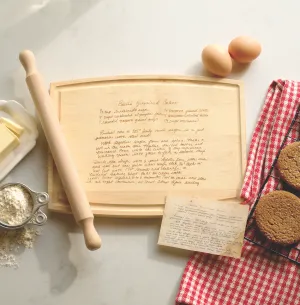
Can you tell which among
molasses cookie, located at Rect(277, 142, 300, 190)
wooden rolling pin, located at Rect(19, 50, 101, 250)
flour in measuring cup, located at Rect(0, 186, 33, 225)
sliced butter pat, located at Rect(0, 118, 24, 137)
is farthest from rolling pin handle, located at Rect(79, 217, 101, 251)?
molasses cookie, located at Rect(277, 142, 300, 190)

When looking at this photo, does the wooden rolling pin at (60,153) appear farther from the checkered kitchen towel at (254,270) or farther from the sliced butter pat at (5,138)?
the checkered kitchen towel at (254,270)

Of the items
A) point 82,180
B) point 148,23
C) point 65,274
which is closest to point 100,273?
point 65,274

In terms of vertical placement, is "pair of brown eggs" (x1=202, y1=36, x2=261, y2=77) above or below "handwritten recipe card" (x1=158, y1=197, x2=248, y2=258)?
above

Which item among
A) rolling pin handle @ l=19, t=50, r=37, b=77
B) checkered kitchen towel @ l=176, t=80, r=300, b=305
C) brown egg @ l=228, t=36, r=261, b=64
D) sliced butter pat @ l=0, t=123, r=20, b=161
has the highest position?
brown egg @ l=228, t=36, r=261, b=64

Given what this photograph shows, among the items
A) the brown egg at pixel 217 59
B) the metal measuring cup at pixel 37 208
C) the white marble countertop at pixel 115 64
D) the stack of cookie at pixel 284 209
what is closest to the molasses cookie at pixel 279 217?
the stack of cookie at pixel 284 209

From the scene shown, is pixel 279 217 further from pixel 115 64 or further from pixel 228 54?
pixel 115 64

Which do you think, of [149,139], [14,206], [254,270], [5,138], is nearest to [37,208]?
[14,206]

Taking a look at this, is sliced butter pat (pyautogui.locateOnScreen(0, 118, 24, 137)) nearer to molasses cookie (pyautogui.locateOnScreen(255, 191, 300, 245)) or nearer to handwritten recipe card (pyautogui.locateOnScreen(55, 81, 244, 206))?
handwritten recipe card (pyautogui.locateOnScreen(55, 81, 244, 206))
